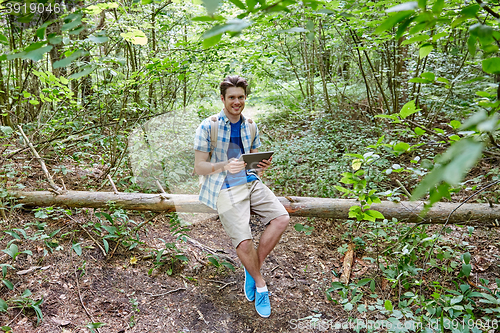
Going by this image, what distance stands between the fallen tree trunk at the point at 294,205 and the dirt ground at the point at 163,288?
0.22 meters

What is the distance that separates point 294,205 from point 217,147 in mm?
1116

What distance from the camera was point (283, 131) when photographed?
7.03 m

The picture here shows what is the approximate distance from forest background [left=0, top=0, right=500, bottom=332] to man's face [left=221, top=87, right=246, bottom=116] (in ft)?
2.67

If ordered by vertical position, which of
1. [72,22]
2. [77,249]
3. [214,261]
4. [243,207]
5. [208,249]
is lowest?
[208,249]

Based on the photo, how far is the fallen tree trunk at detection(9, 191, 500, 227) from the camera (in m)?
3.17

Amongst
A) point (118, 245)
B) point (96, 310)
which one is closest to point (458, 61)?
point (118, 245)

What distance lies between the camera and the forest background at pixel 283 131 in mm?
1172

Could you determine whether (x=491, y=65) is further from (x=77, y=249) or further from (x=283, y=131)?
(x=283, y=131)

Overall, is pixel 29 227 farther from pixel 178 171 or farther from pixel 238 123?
pixel 238 123

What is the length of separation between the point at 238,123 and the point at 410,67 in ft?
14.9

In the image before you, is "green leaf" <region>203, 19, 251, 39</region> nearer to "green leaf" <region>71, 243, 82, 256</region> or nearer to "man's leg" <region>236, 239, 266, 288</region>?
"man's leg" <region>236, 239, 266, 288</region>

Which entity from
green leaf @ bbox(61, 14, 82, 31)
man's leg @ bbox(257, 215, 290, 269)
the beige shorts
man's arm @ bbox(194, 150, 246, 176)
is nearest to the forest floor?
man's leg @ bbox(257, 215, 290, 269)

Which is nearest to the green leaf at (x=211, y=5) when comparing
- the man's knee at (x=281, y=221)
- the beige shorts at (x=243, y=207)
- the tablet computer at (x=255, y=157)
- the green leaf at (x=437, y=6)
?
the green leaf at (x=437, y=6)

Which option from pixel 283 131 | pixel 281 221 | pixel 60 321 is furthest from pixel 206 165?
pixel 283 131
